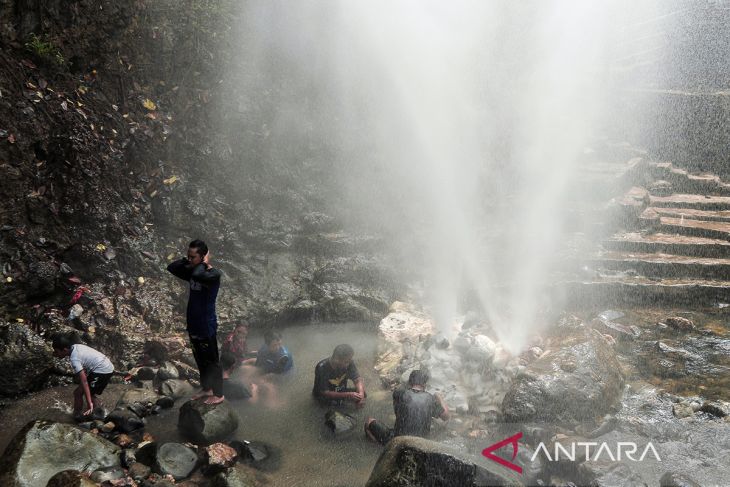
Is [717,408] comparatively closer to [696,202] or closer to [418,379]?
[418,379]

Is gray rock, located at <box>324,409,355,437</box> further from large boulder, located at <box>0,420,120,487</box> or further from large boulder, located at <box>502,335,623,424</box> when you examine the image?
large boulder, located at <box>0,420,120,487</box>

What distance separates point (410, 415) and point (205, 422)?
257 cm

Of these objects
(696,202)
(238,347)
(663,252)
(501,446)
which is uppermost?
(696,202)

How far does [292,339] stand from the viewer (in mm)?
8914

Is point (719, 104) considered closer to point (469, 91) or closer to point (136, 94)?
point (469, 91)

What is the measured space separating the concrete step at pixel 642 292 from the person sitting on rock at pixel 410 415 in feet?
18.4

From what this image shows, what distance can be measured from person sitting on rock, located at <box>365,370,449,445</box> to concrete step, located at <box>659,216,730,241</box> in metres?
9.58

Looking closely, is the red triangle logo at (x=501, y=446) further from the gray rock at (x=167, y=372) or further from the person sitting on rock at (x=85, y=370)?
the person sitting on rock at (x=85, y=370)

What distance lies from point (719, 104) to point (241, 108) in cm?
1633

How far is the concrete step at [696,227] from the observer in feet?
37.3

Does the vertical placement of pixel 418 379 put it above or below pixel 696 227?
below

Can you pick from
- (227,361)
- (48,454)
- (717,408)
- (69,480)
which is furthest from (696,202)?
(48,454)

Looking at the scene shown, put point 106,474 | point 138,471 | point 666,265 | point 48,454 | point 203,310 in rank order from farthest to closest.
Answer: point 666,265
point 203,310
point 138,471
point 106,474
point 48,454

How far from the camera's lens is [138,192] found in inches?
355
